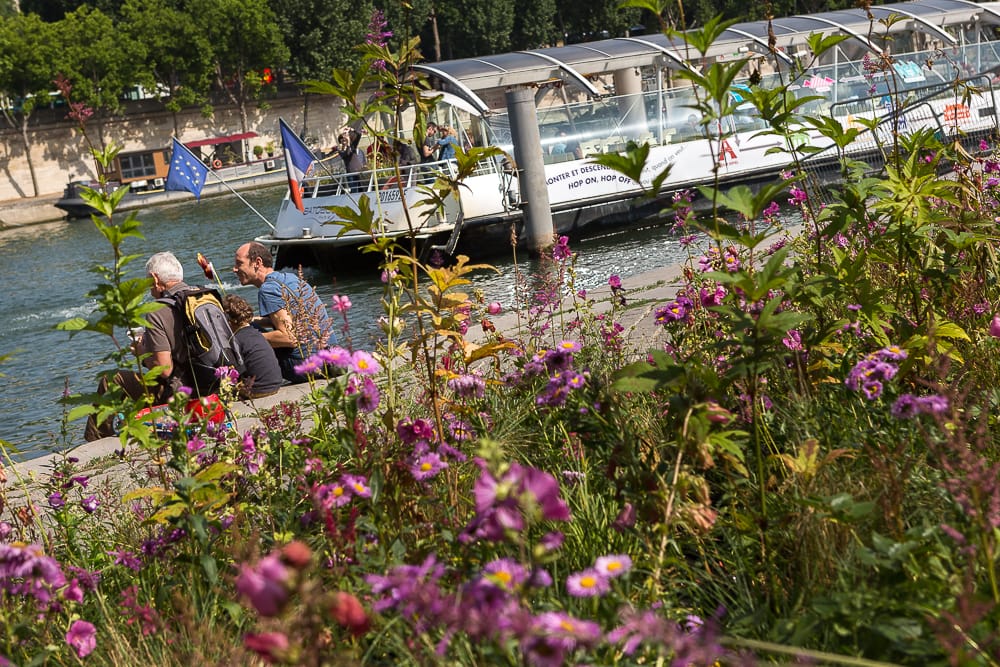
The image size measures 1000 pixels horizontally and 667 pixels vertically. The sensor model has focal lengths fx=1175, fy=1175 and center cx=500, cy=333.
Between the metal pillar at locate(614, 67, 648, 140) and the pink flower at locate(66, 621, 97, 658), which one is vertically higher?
the metal pillar at locate(614, 67, 648, 140)

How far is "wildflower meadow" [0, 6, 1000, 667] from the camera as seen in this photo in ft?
6.12

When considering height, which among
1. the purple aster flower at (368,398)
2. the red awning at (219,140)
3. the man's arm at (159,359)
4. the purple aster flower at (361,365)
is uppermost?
the red awning at (219,140)

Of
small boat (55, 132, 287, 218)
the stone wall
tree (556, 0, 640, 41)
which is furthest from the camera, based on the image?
tree (556, 0, 640, 41)

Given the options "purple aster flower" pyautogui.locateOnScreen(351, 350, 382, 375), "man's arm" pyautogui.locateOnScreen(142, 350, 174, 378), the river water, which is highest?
"purple aster flower" pyautogui.locateOnScreen(351, 350, 382, 375)

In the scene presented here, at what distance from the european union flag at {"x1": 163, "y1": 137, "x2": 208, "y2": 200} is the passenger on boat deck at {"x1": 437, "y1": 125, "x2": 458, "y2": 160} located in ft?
11.4

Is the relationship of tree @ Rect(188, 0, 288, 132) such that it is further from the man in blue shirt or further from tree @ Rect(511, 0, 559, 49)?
the man in blue shirt

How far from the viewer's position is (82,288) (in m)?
22.2

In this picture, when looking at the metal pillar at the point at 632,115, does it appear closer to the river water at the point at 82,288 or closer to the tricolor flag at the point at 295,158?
the river water at the point at 82,288

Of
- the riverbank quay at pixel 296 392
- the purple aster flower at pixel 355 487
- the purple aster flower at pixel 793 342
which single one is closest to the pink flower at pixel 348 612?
the purple aster flower at pixel 355 487

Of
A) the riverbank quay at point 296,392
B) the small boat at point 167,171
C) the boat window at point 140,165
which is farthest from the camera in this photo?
the boat window at point 140,165

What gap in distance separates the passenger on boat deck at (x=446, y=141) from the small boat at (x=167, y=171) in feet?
57.5

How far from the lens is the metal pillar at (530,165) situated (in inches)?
648

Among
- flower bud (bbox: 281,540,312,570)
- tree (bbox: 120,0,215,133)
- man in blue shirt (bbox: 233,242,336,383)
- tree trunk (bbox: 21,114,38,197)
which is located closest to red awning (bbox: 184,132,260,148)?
tree (bbox: 120,0,215,133)

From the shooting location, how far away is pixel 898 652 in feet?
7.15
